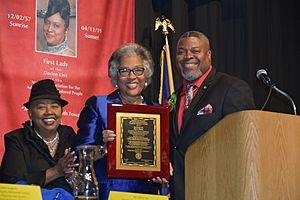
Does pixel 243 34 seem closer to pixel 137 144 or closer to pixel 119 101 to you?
pixel 119 101

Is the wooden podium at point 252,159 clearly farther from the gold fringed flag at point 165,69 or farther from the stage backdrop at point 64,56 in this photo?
the gold fringed flag at point 165,69

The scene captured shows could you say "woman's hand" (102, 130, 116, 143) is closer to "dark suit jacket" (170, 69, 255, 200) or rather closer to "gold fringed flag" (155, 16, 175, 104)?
"dark suit jacket" (170, 69, 255, 200)

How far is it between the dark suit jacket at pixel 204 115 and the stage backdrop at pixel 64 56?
160 centimetres

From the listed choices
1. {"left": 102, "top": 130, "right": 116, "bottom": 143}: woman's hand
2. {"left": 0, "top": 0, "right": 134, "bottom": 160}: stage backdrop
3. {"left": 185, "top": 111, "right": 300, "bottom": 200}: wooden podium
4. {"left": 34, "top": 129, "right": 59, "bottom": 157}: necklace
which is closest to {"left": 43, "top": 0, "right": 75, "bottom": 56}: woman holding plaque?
{"left": 0, "top": 0, "right": 134, "bottom": 160}: stage backdrop

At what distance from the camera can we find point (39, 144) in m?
4.12

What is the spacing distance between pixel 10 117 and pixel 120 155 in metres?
1.81

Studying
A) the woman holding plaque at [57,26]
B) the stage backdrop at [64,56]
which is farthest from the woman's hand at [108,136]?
the woman holding plaque at [57,26]

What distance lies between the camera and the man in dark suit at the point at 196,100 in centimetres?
380

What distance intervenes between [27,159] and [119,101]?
0.70 metres

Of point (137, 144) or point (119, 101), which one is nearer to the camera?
point (137, 144)

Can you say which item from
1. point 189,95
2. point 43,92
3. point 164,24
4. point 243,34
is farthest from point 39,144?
point 243,34

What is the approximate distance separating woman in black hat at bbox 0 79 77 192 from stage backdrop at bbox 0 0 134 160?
817 mm

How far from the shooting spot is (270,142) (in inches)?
110

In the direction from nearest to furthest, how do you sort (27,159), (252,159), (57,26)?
(252,159) → (27,159) → (57,26)
